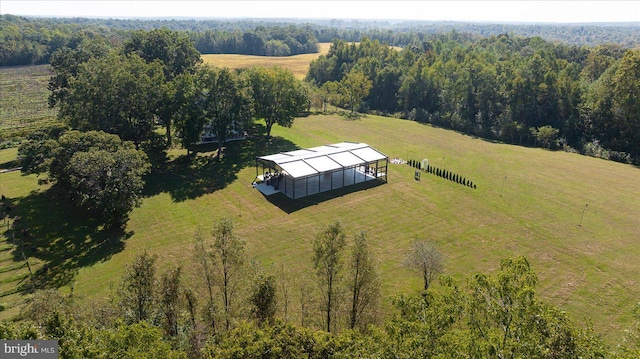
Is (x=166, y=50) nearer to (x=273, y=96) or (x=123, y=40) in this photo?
(x=273, y=96)

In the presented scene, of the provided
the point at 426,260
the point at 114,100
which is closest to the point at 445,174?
the point at 426,260

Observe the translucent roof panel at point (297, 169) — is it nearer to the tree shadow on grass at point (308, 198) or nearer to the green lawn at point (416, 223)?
the tree shadow on grass at point (308, 198)

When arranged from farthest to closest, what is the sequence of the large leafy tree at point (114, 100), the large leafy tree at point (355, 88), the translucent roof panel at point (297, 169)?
1. the large leafy tree at point (355, 88)
2. the large leafy tree at point (114, 100)
3. the translucent roof panel at point (297, 169)

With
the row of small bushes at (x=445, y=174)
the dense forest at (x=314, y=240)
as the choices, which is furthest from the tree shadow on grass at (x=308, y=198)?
the dense forest at (x=314, y=240)

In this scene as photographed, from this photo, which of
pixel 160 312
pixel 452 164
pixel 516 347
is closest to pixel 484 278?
pixel 516 347

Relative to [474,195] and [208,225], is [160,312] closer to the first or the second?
[208,225]

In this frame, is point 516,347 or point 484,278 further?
point 484,278
